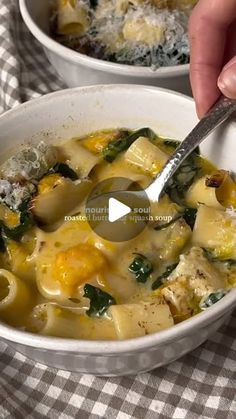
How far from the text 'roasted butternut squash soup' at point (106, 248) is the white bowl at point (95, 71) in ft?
0.88

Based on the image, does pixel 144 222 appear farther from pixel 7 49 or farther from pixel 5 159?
pixel 7 49

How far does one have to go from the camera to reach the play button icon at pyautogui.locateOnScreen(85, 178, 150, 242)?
181 cm

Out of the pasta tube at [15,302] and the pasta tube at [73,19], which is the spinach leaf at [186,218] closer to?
the pasta tube at [15,302]

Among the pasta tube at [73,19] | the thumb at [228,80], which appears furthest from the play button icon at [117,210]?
the pasta tube at [73,19]

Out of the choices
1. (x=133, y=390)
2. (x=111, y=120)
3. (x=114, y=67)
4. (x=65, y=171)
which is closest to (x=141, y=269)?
(x=133, y=390)

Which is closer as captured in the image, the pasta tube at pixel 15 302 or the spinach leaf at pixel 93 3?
the pasta tube at pixel 15 302

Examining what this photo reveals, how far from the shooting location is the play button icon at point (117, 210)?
1.81 m

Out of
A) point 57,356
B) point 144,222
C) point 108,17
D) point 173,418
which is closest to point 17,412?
point 57,356

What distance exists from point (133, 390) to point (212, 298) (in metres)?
0.31

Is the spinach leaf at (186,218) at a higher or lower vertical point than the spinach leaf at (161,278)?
higher

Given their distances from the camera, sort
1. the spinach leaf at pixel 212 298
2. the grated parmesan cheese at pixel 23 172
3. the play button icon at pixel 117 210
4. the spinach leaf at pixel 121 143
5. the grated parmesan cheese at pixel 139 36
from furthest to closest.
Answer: the grated parmesan cheese at pixel 139 36, the spinach leaf at pixel 121 143, the grated parmesan cheese at pixel 23 172, the play button icon at pixel 117 210, the spinach leaf at pixel 212 298

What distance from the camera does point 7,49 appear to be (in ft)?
8.61

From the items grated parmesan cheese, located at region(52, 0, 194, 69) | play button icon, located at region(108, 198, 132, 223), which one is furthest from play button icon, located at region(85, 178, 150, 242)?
grated parmesan cheese, located at region(52, 0, 194, 69)

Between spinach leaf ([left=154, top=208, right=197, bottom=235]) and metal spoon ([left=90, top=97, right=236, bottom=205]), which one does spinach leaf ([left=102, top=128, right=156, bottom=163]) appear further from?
spinach leaf ([left=154, top=208, right=197, bottom=235])
